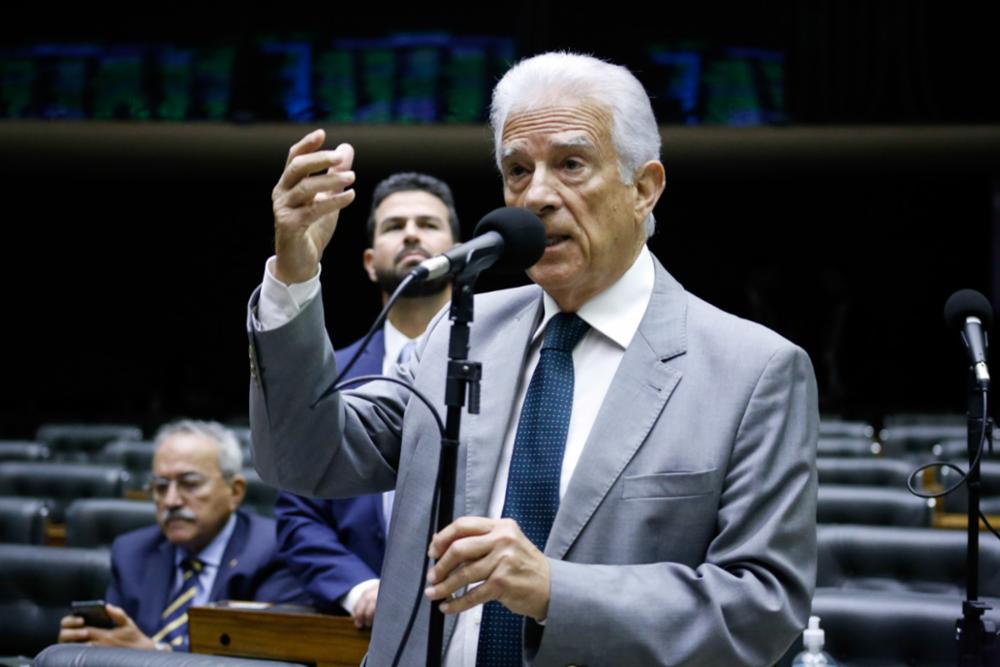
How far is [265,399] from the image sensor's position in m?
1.49

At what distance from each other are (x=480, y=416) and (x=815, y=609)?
1.33 metres

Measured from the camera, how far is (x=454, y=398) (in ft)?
4.17

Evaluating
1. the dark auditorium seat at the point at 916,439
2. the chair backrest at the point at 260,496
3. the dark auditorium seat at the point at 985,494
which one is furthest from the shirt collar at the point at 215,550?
the dark auditorium seat at the point at 916,439

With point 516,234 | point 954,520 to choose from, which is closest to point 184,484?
point 516,234

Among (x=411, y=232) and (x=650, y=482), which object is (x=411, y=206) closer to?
(x=411, y=232)

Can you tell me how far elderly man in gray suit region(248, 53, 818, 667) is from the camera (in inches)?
53.4

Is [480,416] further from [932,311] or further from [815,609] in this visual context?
[932,311]

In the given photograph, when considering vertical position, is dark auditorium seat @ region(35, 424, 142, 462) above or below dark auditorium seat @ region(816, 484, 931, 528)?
above

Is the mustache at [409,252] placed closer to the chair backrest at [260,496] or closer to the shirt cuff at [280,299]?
the shirt cuff at [280,299]

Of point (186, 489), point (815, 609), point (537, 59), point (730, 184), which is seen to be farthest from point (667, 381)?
point (730, 184)

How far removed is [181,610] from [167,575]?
15cm

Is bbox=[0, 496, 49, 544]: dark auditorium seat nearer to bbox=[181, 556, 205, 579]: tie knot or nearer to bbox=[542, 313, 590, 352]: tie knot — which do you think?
bbox=[181, 556, 205, 579]: tie knot

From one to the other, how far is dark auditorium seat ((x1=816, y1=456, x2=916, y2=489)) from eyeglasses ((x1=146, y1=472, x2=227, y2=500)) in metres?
2.35

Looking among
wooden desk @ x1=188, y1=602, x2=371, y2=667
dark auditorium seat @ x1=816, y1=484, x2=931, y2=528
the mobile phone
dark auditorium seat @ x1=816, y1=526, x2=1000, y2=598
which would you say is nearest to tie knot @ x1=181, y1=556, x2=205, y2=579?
the mobile phone
